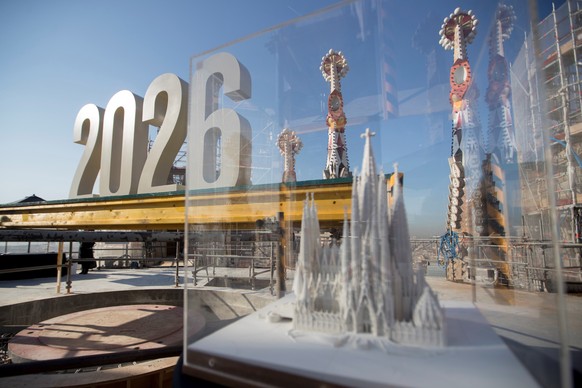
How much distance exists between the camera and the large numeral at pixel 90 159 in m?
10.1

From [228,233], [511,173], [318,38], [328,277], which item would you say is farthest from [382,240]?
[318,38]

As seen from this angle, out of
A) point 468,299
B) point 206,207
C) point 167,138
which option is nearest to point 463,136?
point 468,299

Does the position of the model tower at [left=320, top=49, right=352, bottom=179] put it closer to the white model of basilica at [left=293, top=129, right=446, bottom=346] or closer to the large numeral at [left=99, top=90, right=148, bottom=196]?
the white model of basilica at [left=293, top=129, right=446, bottom=346]

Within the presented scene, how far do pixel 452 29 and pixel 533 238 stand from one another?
3601 millimetres

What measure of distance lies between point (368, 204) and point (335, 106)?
229 centimetres

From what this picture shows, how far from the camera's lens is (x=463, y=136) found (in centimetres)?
477

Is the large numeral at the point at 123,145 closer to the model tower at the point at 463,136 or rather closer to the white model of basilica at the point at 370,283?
the white model of basilica at the point at 370,283

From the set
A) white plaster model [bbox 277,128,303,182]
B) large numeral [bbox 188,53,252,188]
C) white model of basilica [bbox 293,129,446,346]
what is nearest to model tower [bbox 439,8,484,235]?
white model of basilica [bbox 293,129,446,346]

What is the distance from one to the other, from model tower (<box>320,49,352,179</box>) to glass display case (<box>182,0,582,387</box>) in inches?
1.1

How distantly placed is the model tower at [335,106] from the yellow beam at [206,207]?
1.82 ft

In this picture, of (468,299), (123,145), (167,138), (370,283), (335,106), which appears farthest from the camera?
(123,145)

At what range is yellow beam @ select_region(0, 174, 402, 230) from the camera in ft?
13.5

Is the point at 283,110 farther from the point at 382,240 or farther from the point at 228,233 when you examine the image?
the point at 382,240

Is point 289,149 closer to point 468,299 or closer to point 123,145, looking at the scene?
point 468,299
